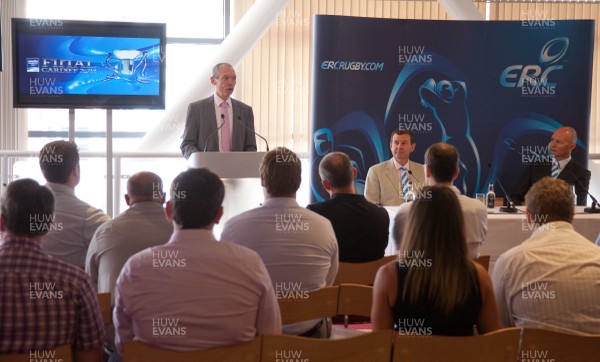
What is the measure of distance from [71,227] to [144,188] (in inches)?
21.0

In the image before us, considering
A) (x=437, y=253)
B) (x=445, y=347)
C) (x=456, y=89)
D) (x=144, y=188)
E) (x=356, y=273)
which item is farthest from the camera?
(x=456, y=89)

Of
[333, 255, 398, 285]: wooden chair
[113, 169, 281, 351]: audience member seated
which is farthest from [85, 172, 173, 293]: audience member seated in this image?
[333, 255, 398, 285]: wooden chair

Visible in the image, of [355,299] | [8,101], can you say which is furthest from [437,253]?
[8,101]

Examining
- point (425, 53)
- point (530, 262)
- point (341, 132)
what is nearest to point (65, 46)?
point (341, 132)

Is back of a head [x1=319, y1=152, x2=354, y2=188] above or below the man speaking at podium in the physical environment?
below

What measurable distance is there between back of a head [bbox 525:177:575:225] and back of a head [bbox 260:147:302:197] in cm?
109

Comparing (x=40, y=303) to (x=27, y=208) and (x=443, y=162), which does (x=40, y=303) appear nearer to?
(x=27, y=208)

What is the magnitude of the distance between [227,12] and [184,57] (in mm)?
957

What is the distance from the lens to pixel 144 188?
355cm

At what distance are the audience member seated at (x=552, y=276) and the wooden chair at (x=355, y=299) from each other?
53 cm

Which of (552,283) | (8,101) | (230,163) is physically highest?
(8,101)

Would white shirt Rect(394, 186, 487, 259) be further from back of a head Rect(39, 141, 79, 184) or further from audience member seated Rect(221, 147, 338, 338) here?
back of a head Rect(39, 141, 79, 184)

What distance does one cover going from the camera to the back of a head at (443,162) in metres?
4.61

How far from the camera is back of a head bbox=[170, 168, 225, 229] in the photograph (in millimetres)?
2670
